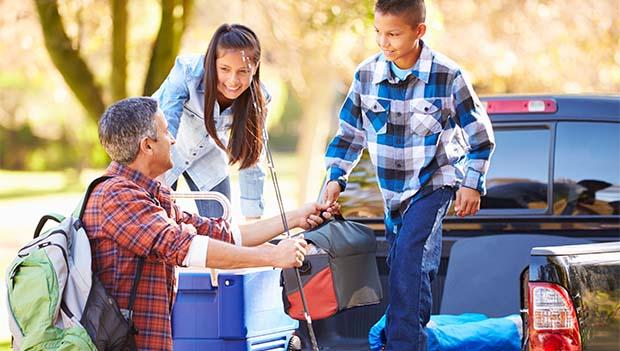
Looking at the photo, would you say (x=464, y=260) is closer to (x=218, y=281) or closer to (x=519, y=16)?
(x=218, y=281)

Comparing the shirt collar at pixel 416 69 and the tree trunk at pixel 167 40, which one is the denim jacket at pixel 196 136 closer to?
the shirt collar at pixel 416 69

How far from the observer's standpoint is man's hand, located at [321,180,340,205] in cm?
502

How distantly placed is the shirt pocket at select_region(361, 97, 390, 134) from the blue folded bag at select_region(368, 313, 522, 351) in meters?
0.79

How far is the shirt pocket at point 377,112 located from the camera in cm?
491

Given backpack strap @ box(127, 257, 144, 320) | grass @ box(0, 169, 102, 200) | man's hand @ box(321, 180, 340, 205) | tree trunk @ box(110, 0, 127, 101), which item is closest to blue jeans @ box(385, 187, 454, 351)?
man's hand @ box(321, 180, 340, 205)

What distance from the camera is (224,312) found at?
4633mm

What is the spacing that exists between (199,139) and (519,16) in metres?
14.3

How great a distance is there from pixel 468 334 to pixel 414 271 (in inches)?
→ 14.9

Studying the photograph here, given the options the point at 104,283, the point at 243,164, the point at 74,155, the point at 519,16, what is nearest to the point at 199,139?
the point at 243,164

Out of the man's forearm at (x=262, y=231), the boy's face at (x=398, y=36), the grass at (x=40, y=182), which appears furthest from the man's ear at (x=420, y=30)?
the grass at (x=40, y=182)

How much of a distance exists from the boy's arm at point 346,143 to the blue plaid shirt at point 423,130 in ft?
0.24

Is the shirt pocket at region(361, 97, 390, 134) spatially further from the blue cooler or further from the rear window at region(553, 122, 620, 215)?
the rear window at region(553, 122, 620, 215)

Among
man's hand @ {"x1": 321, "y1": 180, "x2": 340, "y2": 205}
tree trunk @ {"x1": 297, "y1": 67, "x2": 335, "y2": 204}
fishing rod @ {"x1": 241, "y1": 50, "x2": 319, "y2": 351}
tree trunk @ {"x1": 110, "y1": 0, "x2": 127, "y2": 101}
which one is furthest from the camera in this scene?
tree trunk @ {"x1": 297, "y1": 67, "x2": 335, "y2": 204}

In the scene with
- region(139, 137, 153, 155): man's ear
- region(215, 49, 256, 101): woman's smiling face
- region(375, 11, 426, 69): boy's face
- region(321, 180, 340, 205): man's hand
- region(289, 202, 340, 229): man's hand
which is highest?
region(375, 11, 426, 69): boy's face
